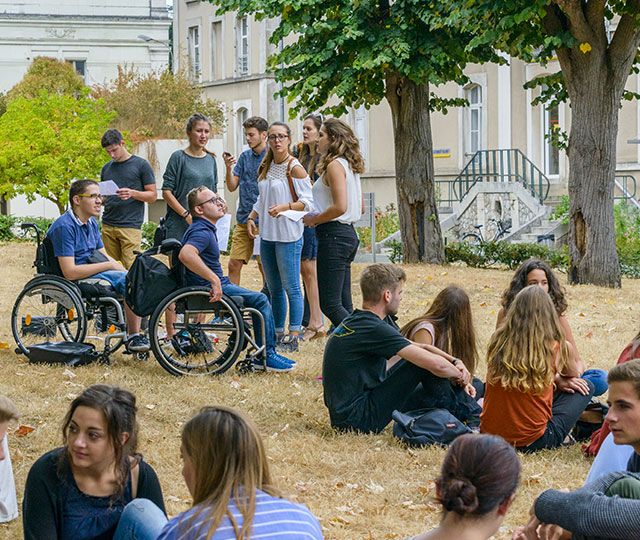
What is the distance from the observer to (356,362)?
792 cm

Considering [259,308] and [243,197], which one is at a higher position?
[243,197]

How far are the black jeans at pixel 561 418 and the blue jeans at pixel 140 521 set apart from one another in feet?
10.8

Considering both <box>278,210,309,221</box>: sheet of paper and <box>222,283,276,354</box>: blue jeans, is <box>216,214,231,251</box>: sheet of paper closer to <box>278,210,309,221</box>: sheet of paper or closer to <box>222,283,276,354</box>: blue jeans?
<box>278,210,309,221</box>: sheet of paper

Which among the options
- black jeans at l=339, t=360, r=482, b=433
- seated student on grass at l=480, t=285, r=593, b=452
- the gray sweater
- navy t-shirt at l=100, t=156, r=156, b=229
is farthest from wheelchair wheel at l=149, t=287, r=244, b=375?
the gray sweater

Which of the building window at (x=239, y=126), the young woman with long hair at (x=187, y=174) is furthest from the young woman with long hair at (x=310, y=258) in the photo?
the building window at (x=239, y=126)

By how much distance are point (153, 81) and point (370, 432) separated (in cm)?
2951

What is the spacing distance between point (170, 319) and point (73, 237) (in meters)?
1.01

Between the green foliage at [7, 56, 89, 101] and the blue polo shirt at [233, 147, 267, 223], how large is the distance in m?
31.8

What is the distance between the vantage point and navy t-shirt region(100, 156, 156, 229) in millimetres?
12188

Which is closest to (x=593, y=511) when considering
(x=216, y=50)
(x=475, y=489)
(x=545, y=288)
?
(x=475, y=489)

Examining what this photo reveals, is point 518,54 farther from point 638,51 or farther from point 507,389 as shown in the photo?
point 507,389

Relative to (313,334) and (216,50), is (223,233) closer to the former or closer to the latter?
(313,334)

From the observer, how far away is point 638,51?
19.4 m

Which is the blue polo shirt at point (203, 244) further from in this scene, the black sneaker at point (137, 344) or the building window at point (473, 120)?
the building window at point (473, 120)
